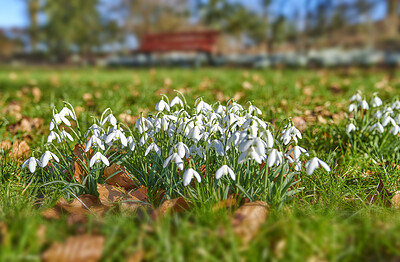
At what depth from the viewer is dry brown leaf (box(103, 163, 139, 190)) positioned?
2010mm

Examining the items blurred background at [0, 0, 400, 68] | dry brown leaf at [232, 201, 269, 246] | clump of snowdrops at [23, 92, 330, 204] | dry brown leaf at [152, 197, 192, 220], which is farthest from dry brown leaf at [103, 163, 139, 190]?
blurred background at [0, 0, 400, 68]

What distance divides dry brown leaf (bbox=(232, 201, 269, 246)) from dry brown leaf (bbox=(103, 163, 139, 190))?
79cm

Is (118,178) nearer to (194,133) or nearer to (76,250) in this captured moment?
(194,133)

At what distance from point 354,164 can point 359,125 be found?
0.42m

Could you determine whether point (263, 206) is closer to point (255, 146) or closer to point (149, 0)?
point (255, 146)

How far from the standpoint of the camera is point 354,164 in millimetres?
2375

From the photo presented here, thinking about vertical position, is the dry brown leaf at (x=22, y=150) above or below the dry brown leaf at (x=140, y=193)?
above

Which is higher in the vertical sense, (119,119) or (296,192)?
(119,119)

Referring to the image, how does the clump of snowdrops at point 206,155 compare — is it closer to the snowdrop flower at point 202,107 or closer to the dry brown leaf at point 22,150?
the snowdrop flower at point 202,107

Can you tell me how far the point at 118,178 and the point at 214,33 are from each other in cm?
1456

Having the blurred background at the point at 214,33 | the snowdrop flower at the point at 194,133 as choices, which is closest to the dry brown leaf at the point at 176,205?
the snowdrop flower at the point at 194,133

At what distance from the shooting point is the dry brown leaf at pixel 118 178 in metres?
2.01

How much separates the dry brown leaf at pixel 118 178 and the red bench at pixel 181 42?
46.1 feet

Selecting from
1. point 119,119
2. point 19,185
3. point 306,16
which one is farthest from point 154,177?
point 306,16
